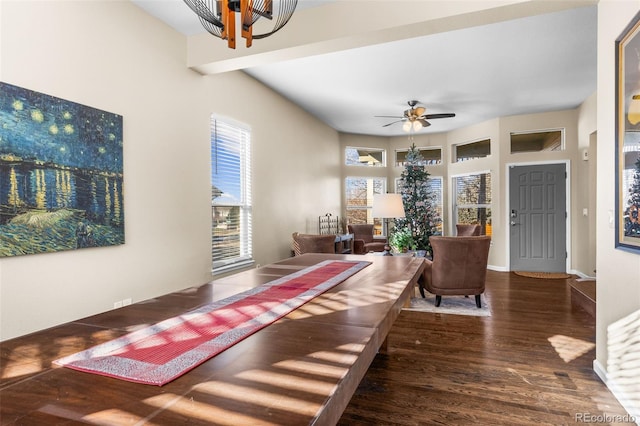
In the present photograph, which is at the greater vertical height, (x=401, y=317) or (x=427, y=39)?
(x=427, y=39)

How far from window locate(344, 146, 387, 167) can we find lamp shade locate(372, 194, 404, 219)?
417 centimetres

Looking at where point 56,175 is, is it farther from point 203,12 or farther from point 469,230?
point 469,230

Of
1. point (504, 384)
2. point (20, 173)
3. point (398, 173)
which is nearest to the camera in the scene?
point (20, 173)

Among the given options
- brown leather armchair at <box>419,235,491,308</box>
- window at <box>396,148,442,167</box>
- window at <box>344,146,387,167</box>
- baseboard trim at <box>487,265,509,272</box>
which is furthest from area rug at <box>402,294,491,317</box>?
window at <box>344,146,387,167</box>

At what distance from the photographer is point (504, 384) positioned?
232 centimetres

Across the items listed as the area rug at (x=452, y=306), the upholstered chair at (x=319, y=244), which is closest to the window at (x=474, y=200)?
the area rug at (x=452, y=306)

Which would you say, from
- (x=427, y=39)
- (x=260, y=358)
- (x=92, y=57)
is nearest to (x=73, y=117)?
(x=92, y=57)

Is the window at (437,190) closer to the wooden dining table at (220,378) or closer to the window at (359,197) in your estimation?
the window at (359,197)

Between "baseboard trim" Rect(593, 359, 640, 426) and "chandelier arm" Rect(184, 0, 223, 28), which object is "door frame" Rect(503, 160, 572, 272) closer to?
"baseboard trim" Rect(593, 359, 640, 426)

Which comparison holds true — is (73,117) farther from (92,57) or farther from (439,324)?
(439,324)

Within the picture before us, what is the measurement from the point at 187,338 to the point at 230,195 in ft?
11.0

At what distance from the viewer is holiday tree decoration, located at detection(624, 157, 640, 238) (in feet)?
6.00

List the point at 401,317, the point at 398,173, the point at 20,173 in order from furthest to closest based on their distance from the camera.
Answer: the point at 398,173 < the point at 401,317 < the point at 20,173

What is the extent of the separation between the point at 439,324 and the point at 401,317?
15.9 inches
